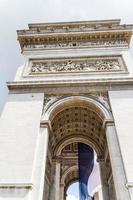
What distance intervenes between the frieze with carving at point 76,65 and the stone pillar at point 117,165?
3948 millimetres

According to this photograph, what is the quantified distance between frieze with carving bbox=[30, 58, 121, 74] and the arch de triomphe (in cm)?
5

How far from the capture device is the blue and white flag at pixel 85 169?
10.7 meters

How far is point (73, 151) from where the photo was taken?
1984 cm

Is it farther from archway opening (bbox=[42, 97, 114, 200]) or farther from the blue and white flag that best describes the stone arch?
the blue and white flag

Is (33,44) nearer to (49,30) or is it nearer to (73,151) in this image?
(49,30)

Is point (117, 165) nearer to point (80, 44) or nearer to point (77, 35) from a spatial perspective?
point (80, 44)

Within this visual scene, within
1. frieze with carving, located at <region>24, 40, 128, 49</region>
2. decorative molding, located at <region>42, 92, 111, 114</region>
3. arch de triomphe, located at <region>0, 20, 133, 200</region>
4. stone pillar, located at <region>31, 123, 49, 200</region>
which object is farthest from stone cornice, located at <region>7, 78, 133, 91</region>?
frieze with carving, located at <region>24, 40, 128, 49</region>

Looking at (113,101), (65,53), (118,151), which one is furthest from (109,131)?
(65,53)

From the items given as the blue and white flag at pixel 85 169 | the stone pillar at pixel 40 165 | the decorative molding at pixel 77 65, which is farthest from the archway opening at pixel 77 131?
the decorative molding at pixel 77 65

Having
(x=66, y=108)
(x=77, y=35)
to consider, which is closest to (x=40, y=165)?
(x=66, y=108)

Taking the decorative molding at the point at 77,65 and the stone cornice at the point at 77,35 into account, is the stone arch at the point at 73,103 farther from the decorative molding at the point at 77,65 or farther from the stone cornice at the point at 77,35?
the stone cornice at the point at 77,35

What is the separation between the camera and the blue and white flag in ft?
35.2

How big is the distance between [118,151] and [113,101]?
254cm

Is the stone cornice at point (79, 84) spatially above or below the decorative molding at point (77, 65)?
below
